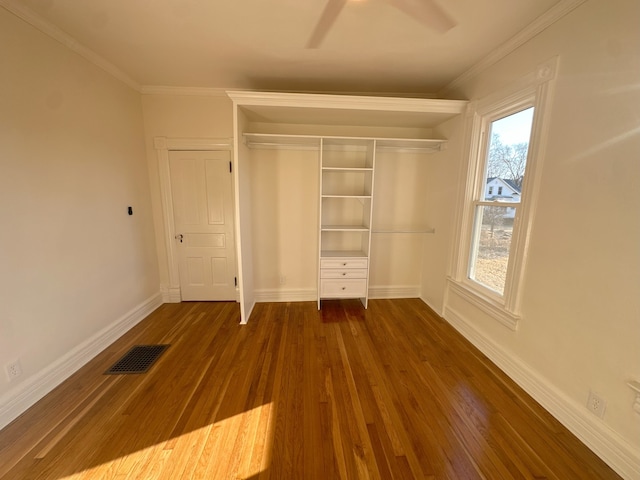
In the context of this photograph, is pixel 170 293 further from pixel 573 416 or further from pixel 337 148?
pixel 573 416

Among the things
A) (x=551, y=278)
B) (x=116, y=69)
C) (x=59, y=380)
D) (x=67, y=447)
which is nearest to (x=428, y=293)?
(x=551, y=278)

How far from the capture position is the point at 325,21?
180 cm

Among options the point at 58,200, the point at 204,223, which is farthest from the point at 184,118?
the point at 58,200

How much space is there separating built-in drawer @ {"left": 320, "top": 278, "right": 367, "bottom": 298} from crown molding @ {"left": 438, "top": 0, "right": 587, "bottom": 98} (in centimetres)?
251

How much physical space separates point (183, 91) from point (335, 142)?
75.8 inches

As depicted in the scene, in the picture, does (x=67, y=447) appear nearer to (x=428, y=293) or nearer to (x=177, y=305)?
(x=177, y=305)

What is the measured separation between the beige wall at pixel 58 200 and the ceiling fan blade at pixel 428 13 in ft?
8.41

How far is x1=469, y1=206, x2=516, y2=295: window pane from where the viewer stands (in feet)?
7.22

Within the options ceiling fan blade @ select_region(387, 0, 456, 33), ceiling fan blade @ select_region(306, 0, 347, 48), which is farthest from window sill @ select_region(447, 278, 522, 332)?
ceiling fan blade @ select_region(306, 0, 347, 48)

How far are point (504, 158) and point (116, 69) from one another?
3904mm

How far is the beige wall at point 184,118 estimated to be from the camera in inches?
118

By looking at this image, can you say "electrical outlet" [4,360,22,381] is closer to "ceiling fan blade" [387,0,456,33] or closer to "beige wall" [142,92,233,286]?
"beige wall" [142,92,233,286]

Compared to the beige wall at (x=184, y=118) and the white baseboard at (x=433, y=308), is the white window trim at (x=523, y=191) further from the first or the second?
the beige wall at (x=184, y=118)

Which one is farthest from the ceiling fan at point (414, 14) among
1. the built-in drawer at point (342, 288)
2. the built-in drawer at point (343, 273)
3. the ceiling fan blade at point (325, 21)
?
the built-in drawer at point (342, 288)
